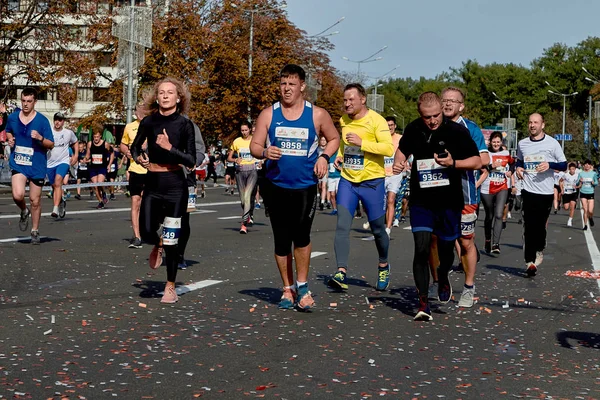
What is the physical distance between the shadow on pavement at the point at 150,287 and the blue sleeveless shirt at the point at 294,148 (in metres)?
1.52

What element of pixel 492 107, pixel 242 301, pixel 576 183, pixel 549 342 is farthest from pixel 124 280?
pixel 492 107

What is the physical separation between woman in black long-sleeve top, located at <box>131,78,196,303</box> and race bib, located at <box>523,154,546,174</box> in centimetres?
466

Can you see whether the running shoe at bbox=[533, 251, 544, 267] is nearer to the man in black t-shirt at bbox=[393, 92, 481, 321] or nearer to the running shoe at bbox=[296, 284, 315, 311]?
the man in black t-shirt at bbox=[393, 92, 481, 321]

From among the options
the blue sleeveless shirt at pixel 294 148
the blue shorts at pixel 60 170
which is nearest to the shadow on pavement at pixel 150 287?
the blue sleeveless shirt at pixel 294 148

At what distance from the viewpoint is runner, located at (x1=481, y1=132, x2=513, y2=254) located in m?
14.3

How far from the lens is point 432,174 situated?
7.89 m

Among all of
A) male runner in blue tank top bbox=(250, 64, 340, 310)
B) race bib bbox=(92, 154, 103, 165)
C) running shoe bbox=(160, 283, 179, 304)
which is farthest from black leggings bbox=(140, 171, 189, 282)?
race bib bbox=(92, 154, 103, 165)

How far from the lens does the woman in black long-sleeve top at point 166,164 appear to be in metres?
8.37

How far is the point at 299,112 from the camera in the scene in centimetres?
801

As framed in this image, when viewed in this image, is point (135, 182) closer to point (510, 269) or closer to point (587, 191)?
point (510, 269)

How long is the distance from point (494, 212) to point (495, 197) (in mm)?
332

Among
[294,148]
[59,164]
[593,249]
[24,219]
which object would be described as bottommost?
[593,249]

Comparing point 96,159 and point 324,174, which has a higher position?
point 324,174

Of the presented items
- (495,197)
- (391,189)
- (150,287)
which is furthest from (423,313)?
(391,189)
